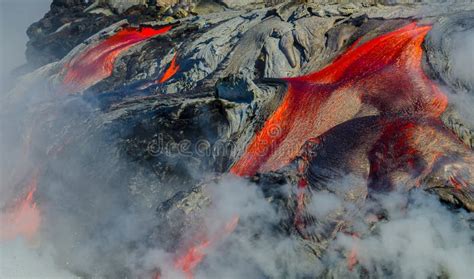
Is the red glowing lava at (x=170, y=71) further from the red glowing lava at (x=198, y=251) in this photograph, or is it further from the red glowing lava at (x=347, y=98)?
the red glowing lava at (x=198, y=251)

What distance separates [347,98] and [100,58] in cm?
604

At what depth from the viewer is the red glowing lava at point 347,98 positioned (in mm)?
7434

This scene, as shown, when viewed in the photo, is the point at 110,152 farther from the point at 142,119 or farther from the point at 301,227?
the point at 301,227

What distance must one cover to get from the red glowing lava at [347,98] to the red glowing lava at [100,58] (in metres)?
4.69

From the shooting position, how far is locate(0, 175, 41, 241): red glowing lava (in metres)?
9.00

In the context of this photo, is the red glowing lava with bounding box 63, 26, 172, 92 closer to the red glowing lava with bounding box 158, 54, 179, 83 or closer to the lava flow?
the red glowing lava with bounding box 158, 54, 179, 83

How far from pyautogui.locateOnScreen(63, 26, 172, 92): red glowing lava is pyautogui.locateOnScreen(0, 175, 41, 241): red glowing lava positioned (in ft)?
9.43

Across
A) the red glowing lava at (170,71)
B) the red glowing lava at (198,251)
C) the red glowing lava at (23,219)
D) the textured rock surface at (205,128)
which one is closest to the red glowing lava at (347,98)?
the textured rock surface at (205,128)

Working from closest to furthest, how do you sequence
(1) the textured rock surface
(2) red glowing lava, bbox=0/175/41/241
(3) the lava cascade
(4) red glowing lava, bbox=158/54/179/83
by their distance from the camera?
(1) the textured rock surface < (3) the lava cascade < (2) red glowing lava, bbox=0/175/41/241 < (4) red glowing lava, bbox=158/54/179/83

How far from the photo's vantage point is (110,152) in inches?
328

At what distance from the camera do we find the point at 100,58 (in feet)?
39.4

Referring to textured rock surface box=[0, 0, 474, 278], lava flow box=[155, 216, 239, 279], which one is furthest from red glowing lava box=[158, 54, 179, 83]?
lava flow box=[155, 216, 239, 279]

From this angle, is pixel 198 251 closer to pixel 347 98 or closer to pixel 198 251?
pixel 198 251

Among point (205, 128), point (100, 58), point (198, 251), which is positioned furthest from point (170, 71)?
point (198, 251)
